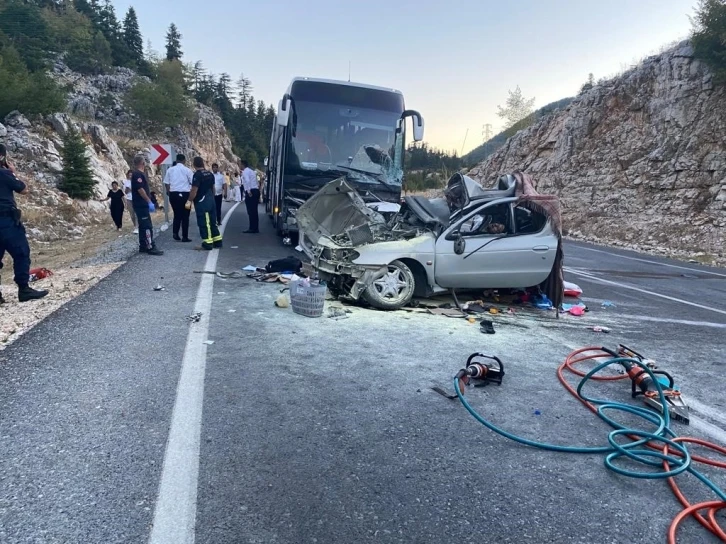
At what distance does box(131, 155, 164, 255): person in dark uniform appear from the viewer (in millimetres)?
9375

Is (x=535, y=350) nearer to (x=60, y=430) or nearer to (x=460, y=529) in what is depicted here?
(x=460, y=529)

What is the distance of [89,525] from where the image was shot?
223 cm

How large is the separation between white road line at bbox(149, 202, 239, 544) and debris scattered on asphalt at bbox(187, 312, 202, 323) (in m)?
0.79

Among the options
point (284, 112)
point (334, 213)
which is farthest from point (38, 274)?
point (284, 112)

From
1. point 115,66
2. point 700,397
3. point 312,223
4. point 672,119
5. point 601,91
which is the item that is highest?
point 115,66

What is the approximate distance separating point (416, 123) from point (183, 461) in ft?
29.6

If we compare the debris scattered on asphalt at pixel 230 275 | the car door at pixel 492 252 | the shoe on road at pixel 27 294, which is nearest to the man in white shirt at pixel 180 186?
the debris scattered on asphalt at pixel 230 275

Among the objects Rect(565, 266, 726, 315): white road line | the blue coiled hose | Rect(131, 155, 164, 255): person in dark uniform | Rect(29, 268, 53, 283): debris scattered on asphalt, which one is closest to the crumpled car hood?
Rect(131, 155, 164, 255): person in dark uniform

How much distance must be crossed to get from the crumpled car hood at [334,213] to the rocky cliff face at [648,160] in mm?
14185

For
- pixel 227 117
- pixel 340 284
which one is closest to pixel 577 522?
pixel 340 284

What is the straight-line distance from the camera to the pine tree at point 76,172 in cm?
1812

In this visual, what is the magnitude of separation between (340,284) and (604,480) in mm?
4395

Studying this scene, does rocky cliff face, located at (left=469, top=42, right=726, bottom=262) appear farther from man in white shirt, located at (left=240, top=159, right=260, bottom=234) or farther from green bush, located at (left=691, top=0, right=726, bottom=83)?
man in white shirt, located at (left=240, top=159, right=260, bottom=234)

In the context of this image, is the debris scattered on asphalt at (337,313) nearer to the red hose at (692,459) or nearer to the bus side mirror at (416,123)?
the red hose at (692,459)
